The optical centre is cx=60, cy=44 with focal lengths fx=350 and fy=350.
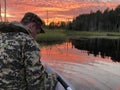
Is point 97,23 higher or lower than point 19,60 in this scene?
lower

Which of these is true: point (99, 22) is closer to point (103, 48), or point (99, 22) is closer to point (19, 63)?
point (103, 48)

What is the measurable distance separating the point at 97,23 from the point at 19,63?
15462cm

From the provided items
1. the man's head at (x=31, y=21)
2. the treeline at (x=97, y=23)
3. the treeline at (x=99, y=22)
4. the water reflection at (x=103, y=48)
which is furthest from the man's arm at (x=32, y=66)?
the treeline at (x=99, y=22)

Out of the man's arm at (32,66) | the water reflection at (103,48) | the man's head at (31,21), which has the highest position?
the man's head at (31,21)

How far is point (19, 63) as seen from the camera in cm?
379

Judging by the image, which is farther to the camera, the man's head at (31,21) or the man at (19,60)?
the man's head at (31,21)

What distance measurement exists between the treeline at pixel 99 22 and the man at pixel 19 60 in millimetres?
142425

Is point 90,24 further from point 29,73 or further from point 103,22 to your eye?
point 29,73

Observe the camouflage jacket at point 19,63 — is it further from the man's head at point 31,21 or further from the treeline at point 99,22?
the treeline at point 99,22

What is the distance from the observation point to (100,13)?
539ft

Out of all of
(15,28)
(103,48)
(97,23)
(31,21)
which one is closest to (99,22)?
(97,23)

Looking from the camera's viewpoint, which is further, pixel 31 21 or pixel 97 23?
pixel 97 23

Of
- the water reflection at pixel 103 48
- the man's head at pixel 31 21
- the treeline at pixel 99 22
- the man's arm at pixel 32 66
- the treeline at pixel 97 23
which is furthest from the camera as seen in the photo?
the treeline at pixel 99 22

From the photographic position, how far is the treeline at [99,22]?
14950 centimetres
